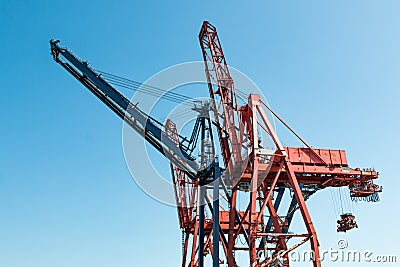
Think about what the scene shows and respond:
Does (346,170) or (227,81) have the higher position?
(227,81)

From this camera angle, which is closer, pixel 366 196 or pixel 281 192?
pixel 366 196

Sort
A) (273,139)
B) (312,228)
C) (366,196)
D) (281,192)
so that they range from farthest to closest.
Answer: (281,192)
(366,196)
(273,139)
(312,228)

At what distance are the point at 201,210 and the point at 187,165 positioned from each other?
130 inches

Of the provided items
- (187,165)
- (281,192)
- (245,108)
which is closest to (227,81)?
(245,108)

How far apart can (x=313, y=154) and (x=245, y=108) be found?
17.0 ft

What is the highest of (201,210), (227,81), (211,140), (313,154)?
(227,81)

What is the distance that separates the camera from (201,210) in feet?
96.6

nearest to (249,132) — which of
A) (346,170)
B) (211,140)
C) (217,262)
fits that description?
(211,140)

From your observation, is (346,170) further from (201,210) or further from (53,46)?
(53,46)

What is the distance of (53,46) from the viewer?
101ft

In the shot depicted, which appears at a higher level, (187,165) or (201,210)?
(187,165)

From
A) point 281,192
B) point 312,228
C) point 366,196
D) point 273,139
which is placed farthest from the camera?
point 281,192

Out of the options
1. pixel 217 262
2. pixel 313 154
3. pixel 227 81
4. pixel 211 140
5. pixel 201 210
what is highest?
pixel 227 81

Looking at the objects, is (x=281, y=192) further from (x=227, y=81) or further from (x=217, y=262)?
(x=227, y=81)
